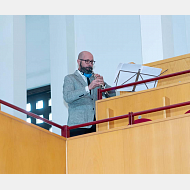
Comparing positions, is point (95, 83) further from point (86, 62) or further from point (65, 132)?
point (65, 132)

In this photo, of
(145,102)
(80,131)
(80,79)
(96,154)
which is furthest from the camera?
(80,79)

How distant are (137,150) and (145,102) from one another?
0.70 metres

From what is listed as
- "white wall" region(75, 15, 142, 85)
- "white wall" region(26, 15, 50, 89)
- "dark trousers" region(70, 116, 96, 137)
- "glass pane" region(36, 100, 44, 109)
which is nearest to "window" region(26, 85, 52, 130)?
"glass pane" region(36, 100, 44, 109)

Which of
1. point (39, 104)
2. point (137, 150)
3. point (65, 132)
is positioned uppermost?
point (39, 104)

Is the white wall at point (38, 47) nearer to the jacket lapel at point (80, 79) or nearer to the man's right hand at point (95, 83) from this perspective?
the jacket lapel at point (80, 79)

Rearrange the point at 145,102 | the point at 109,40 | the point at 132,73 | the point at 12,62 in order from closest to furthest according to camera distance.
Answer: the point at 145,102 → the point at 132,73 → the point at 12,62 → the point at 109,40

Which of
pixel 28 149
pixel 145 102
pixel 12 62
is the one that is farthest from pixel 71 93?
pixel 12 62

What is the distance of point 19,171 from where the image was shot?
4.20m

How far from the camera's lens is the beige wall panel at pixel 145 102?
4734mm

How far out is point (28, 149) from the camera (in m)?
4.36

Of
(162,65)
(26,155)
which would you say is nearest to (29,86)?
(162,65)

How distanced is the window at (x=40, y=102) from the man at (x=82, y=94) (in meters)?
5.54

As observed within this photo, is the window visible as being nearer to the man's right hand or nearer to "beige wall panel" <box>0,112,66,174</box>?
the man's right hand

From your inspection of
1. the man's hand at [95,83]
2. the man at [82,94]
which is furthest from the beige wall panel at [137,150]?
the man's hand at [95,83]
